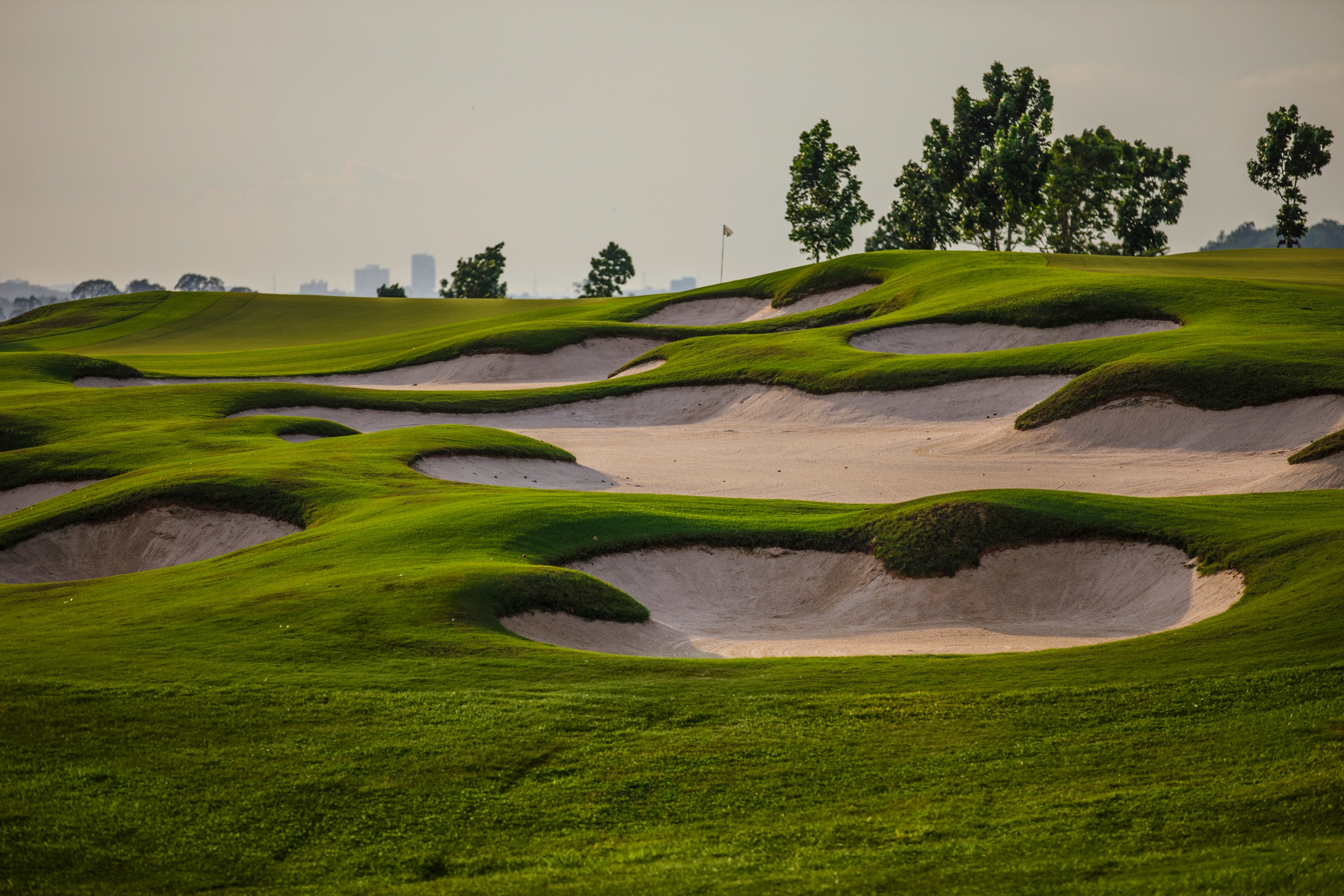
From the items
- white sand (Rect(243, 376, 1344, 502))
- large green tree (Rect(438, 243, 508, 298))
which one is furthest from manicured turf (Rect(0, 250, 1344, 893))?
large green tree (Rect(438, 243, 508, 298))

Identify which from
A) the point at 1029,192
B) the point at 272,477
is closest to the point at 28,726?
the point at 272,477

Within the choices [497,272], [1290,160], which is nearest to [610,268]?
[497,272]

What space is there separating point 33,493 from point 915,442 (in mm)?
24339

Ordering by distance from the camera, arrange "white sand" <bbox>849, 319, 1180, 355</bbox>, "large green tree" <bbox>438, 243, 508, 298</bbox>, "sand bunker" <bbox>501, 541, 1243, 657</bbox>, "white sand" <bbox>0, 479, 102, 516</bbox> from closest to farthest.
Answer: "sand bunker" <bbox>501, 541, 1243, 657</bbox>, "white sand" <bbox>0, 479, 102, 516</bbox>, "white sand" <bbox>849, 319, 1180, 355</bbox>, "large green tree" <bbox>438, 243, 508, 298</bbox>

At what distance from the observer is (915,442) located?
33.1 meters

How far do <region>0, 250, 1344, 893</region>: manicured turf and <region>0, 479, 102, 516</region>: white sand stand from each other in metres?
11.0

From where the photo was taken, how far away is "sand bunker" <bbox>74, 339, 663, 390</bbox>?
5422cm

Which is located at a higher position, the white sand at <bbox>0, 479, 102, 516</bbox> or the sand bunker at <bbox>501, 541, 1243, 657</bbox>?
the white sand at <bbox>0, 479, 102, 516</bbox>

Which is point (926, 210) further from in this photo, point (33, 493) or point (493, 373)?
point (33, 493)

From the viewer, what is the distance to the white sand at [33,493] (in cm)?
2731

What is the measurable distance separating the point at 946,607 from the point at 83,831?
43.4ft

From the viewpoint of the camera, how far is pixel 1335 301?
42906 mm

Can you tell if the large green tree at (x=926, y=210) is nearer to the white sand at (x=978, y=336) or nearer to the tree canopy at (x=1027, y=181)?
the tree canopy at (x=1027, y=181)

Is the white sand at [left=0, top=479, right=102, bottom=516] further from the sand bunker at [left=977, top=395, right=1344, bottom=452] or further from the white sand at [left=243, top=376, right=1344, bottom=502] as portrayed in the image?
the sand bunker at [left=977, top=395, right=1344, bottom=452]
